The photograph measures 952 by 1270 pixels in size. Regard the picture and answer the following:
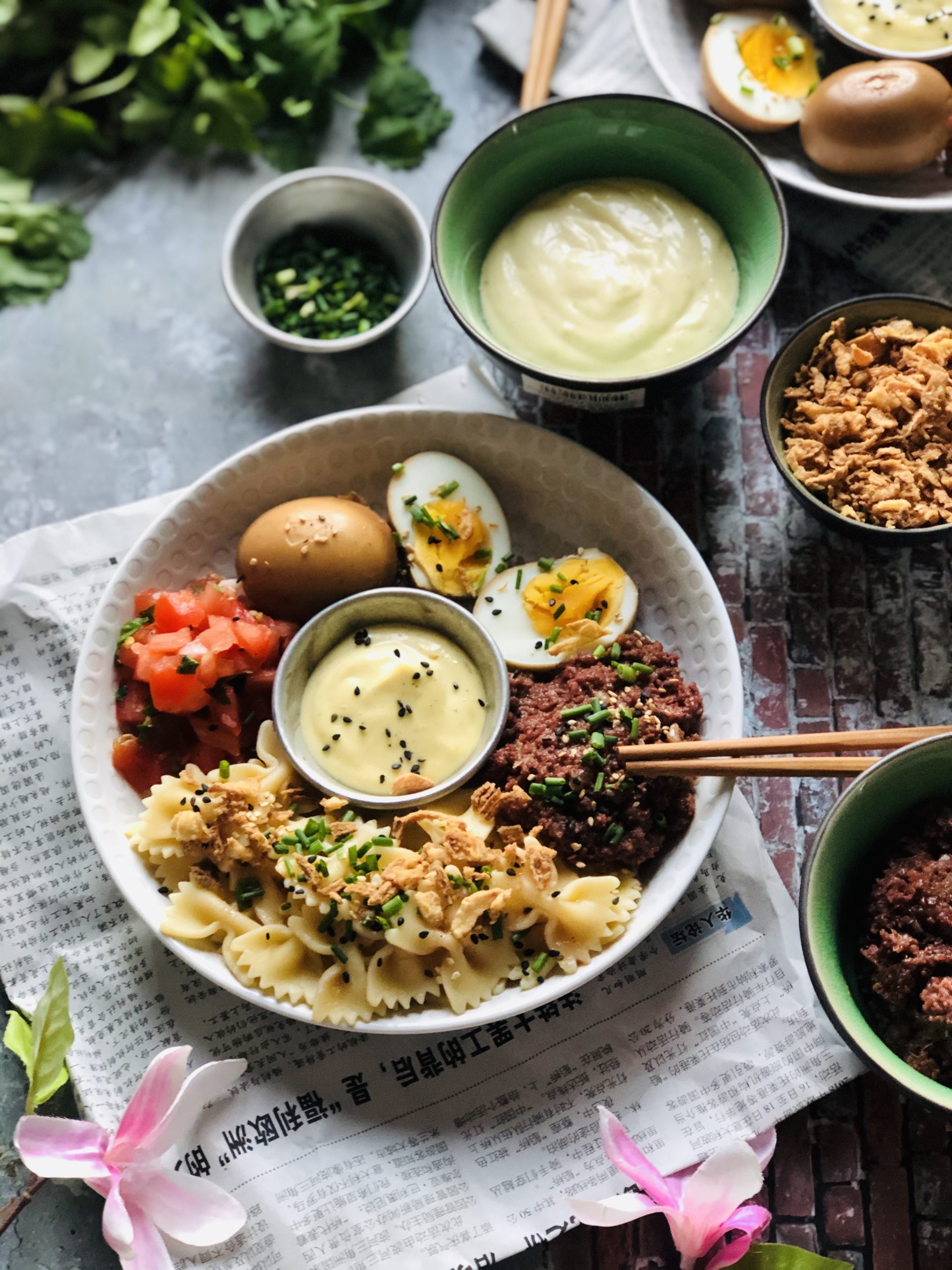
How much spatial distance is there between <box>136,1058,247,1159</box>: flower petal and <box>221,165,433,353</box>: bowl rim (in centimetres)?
173

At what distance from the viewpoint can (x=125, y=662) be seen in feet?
9.18

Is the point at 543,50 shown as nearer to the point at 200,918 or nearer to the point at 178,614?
the point at 178,614

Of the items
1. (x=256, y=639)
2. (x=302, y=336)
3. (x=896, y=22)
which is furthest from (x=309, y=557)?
(x=896, y=22)

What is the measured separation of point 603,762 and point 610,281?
116cm

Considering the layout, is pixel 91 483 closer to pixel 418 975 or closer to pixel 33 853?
pixel 33 853

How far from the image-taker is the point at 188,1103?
8.59ft

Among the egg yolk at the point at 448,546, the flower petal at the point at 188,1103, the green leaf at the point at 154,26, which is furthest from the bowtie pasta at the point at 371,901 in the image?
the green leaf at the point at 154,26

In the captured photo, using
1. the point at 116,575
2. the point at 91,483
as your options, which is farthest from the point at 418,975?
the point at 91,483

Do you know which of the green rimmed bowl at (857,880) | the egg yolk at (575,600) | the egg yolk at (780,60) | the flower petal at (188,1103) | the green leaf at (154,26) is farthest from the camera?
the green leaf at (154,26)

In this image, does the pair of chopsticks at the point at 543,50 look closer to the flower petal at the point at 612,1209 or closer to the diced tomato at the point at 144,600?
the diced tomato at the point at 144,600

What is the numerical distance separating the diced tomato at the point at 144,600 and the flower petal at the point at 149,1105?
99 cm

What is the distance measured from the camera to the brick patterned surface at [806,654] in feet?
8.83

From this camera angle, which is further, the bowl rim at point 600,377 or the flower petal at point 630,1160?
the bowl rim at point 600,377

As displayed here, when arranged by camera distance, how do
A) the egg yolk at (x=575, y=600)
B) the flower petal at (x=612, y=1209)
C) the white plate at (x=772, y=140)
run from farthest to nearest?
the white plate at (x=772, y=140) → the egg yolk at (x=575, y=600) → the flower petal at (x=612, y=1209)
